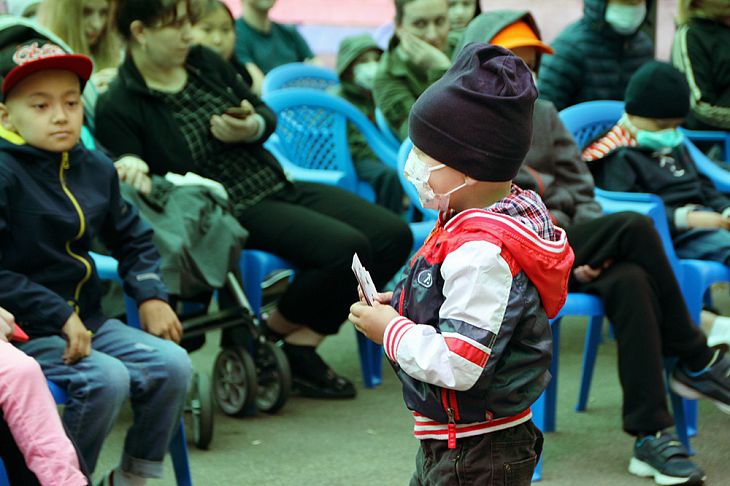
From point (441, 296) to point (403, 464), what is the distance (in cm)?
155

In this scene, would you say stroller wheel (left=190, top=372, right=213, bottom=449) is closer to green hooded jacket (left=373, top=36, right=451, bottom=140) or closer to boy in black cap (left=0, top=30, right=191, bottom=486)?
boy in black cap (left=0, top=30, right=191, bottom=486)

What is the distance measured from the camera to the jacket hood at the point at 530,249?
2.01 m

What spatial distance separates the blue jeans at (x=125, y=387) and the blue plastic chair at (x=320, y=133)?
1973 millimetres

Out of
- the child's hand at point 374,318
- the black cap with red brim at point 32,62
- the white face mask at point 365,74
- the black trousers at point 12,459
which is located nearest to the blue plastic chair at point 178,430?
the black cap with red brim at point 32,62

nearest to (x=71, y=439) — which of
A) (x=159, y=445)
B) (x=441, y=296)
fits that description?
(x=159, y=445)

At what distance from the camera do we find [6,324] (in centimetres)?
262

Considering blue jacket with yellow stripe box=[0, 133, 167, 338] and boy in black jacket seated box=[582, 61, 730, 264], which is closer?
blue jacket with yellow stripe box=[0, 133, 167, 338]

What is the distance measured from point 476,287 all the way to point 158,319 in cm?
139

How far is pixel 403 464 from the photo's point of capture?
3.49 m

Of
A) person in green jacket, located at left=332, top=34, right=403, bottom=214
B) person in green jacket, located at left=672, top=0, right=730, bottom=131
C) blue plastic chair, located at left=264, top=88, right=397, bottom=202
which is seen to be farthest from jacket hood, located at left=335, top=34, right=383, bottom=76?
person in green jacket, located at left=672, top=0, right=730, bottom=131

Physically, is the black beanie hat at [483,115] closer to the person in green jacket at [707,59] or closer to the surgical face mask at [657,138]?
the surgical face mask at [657,138]

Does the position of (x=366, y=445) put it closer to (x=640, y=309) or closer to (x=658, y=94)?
(x=640, y=309)

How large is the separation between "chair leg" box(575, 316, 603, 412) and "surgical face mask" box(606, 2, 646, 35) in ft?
Result: 5.20

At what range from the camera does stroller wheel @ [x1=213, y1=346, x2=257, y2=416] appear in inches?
150
